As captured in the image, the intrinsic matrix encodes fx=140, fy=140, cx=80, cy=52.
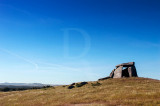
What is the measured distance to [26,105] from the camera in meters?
18.5

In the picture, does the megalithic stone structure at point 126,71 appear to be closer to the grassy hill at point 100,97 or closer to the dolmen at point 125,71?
the dolmen at point 125,71

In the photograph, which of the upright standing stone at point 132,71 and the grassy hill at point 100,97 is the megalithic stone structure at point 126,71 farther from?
the grassy hill at point 100,97

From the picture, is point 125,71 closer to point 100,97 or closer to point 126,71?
point 126,71

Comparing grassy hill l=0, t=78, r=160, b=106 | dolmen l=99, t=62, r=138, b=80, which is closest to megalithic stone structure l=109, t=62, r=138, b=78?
dolmen l=99, t=62, r=138, b=80

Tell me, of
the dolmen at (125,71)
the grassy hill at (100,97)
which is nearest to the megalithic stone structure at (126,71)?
the dolmen at (125,71)

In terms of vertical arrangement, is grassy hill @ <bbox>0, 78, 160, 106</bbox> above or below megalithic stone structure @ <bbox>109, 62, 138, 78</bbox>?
below

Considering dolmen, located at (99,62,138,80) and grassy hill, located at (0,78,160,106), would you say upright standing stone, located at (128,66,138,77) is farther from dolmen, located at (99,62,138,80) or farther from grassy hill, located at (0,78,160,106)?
grassy hill, located at (0,78,160,106)

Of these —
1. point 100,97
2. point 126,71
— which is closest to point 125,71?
point 126,71

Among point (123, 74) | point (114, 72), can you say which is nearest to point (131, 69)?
point (123, 74)

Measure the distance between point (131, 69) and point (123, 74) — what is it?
114 inches

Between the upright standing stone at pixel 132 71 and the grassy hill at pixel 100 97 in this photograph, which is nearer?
the grassy hill at pixel 100 97

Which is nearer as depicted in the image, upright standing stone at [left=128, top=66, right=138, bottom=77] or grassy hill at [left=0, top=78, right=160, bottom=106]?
grassy hill at [left=0, top=78, right=160, bottom=106]

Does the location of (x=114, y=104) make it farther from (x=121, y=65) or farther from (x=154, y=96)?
(x=121, y=65)

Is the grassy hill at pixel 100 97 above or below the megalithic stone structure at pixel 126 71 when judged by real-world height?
below
